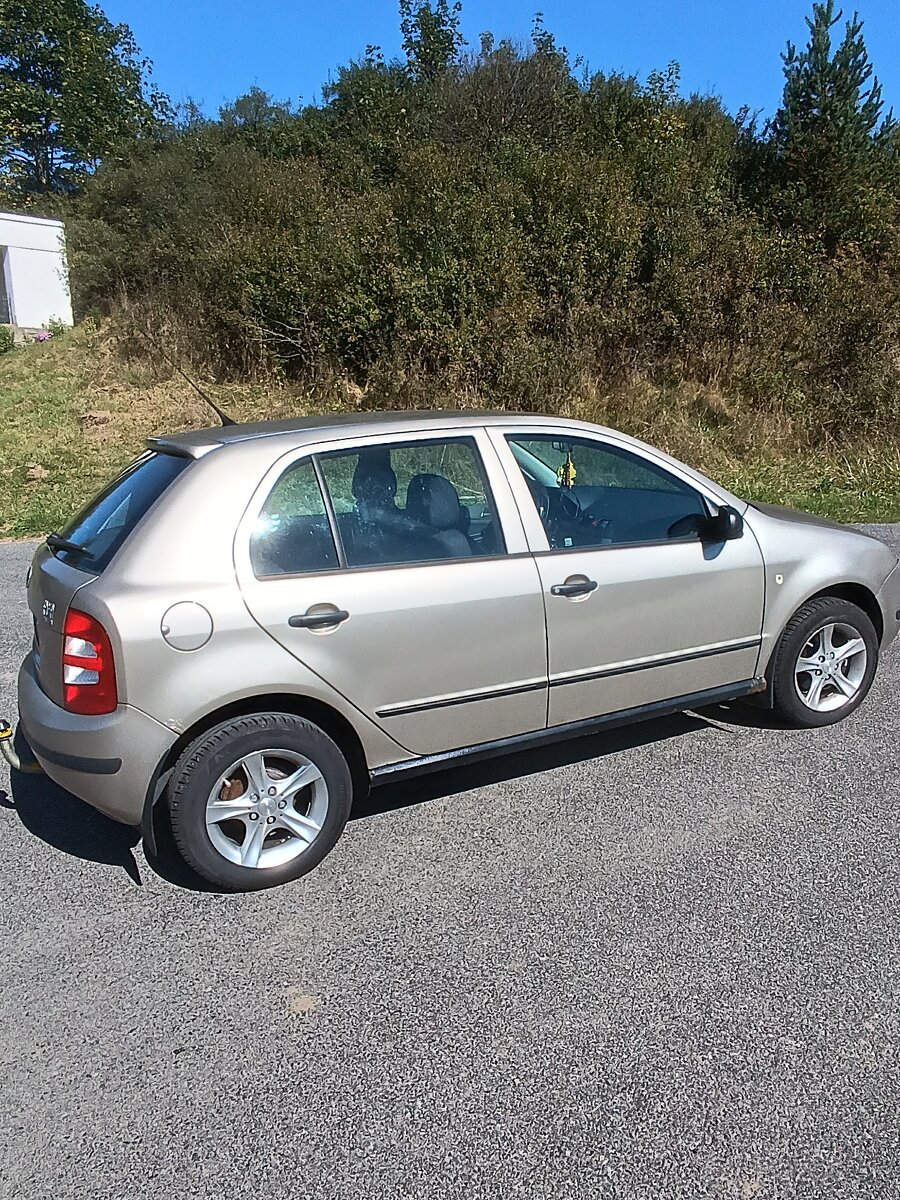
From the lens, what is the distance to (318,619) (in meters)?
3.23

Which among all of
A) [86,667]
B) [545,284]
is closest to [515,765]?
[86,667]

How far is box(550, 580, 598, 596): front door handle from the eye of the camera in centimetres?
368

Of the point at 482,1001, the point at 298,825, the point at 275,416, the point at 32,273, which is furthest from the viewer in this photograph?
the point at 32,273

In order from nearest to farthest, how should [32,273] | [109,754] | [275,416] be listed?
[109,754] < [275,416] < [32,273]

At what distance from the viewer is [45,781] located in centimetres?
418

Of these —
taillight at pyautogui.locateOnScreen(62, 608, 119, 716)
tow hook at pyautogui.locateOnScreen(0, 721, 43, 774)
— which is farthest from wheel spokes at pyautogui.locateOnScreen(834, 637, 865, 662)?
tow hook at pyautogui.locateOnScreen(0, 721, 43, 774)

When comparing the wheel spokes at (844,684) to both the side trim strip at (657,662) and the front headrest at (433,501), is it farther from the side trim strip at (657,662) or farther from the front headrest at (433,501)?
the front headrest at (433,501)

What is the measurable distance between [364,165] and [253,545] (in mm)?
19836

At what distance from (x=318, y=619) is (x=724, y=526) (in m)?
1.91

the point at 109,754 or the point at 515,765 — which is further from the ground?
the point at 109,754

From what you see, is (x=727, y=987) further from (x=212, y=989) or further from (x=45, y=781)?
(x=45, y=781)

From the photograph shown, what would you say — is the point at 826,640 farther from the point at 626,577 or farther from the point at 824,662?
the point at 626,577

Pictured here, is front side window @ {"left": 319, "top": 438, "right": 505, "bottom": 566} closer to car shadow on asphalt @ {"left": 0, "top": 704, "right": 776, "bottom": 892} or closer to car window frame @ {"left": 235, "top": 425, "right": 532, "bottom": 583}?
car window frame @ {"left": 235, "top": 425, "right": 532, "bottom": 583}

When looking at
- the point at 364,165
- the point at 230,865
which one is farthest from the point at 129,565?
the point at 364,165
